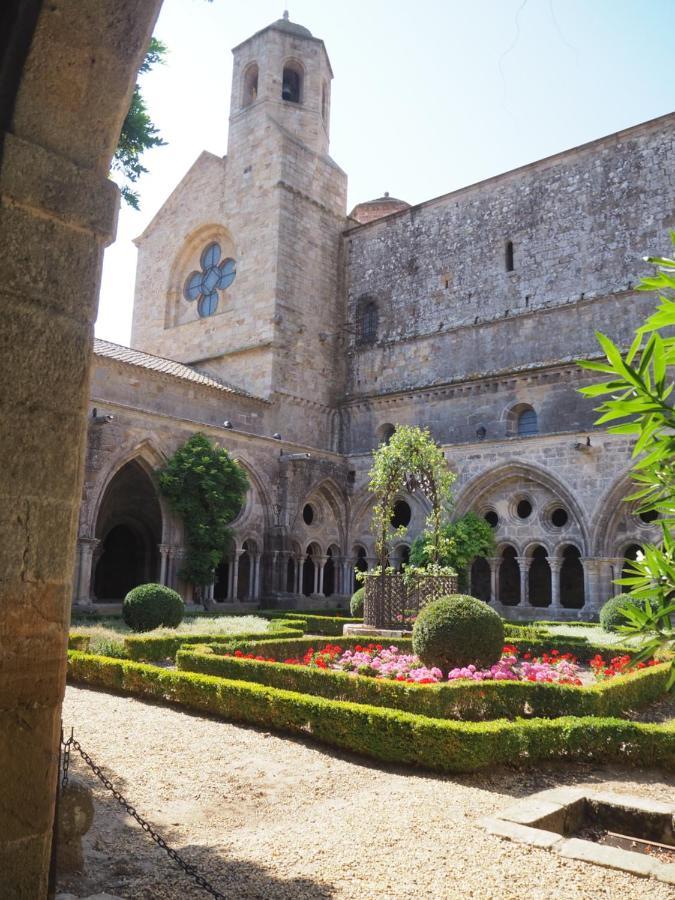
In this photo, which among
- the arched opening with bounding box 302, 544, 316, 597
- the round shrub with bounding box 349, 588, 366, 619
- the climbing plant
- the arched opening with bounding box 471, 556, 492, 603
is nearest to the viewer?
the climbing plant

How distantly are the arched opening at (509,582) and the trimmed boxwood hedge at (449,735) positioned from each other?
14.0 meters

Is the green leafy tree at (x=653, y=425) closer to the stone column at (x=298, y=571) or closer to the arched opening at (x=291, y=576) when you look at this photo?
the stone column at (x=298, y=571)

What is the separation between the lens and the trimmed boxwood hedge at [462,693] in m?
6.37

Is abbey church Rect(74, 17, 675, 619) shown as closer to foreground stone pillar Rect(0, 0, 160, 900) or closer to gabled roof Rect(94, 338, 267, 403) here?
gabled roof Rect(94, 338, 267, 403)

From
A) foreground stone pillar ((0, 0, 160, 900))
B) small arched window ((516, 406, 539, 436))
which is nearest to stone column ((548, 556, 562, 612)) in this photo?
small arched window ((516, 406, 539, 436))

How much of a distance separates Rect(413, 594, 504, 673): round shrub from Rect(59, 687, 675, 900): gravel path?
2.40 m

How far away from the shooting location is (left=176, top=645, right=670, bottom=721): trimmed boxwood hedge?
251 inches

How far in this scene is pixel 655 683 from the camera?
8.14 meters

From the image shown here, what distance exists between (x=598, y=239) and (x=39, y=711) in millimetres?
19855

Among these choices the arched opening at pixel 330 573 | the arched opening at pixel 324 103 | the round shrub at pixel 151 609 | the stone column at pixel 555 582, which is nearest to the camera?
the round shrub at pixel 151 609

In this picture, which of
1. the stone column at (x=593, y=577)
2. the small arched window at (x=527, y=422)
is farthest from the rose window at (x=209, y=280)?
the stone column at (x=593, y=577)

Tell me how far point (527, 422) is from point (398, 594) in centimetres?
862

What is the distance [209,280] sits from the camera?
2473cm

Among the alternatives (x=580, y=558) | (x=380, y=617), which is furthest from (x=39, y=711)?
(x=580, y=558)
